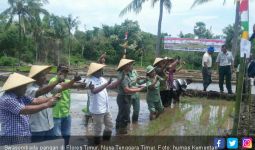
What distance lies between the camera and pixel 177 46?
104ft

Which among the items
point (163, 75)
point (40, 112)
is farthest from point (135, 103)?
point (40, 112)

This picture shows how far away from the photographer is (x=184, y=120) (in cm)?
1021

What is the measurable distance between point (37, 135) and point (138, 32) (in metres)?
45.4

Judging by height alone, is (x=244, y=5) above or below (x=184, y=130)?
above

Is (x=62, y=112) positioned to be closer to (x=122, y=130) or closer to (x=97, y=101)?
(x=97, y=101)

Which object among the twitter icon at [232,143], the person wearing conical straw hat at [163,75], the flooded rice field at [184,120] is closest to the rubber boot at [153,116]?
the flooded rice field at [184,120]

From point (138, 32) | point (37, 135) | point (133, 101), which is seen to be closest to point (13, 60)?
point (138, 32)

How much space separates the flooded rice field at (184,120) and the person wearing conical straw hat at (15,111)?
366 cm

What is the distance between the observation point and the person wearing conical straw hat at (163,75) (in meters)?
10.8

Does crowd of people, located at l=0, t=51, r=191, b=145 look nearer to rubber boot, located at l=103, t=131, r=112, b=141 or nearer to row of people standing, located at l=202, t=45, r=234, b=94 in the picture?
rubber boot, located at l=103, t=131, r=112, b=141

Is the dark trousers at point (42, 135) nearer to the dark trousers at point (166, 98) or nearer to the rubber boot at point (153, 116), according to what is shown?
the rubber boot at point (153, 116)

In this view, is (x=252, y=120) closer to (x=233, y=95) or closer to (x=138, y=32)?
(x=233, y=95)

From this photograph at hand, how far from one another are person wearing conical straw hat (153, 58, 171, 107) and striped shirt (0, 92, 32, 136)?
6199mm

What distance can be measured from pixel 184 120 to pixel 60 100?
14.8 feet
